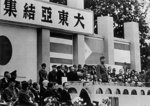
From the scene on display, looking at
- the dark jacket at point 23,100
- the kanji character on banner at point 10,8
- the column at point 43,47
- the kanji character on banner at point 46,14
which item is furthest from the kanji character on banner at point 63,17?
the dark jacket at point 23,100

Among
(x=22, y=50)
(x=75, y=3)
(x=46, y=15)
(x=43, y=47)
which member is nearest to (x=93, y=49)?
(x=75, y=3)

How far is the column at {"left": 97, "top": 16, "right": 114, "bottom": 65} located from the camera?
23.5m

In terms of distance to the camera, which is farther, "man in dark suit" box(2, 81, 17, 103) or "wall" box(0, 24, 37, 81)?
"wall" box(0, 24, 37, 81)

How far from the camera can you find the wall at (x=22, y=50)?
17953mm

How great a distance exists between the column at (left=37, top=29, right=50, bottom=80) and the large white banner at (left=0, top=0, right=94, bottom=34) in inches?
20.6

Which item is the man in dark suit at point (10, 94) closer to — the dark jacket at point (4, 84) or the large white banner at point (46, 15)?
the dark jacket at point (4, 84)

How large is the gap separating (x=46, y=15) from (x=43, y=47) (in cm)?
169

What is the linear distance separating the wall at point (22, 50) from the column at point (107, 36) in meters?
5.98

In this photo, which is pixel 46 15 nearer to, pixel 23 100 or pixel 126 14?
pixel 23 100

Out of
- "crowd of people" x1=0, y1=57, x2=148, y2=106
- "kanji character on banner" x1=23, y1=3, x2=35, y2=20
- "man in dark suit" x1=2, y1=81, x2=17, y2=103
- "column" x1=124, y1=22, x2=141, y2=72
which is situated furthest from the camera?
"column" x1=124, y1=22, x2=141, y2=72

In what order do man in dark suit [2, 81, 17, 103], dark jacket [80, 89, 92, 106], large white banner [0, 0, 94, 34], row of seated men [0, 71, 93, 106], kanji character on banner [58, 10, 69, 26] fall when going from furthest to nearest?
kanji character on banner [58, 10, 69, 26]
large white banner [0, 0, 94, 34]
dark jacket [80, 89, 92, 106]
man in dark suit [2, 81, 17, 103]
row of seated men [0, 71, 93, 106]

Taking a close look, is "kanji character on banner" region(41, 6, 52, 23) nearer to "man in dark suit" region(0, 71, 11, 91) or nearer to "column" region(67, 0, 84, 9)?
"column" region(67, 0, 84, 9)

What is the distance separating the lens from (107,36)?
2356 centimetres

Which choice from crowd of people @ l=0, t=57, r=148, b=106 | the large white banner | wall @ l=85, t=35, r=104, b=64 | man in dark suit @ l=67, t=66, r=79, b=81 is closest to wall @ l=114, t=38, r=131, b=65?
wall @ l=85, t=35, r=104, b=64
